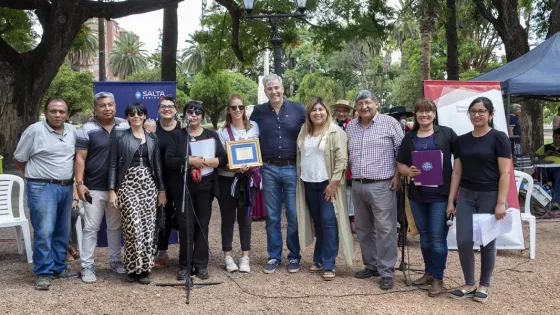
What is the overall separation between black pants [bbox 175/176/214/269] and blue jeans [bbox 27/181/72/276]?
108 centimetres

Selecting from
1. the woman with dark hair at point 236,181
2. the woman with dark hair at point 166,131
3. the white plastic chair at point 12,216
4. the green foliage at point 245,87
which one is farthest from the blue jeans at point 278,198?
the green foliage at point 245,87

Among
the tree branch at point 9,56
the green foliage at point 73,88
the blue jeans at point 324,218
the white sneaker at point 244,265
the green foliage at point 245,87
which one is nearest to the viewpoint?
the blue jeans at point 324,218

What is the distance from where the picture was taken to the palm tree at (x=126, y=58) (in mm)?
75875

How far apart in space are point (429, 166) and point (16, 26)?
16.1 m

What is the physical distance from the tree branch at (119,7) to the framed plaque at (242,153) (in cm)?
814

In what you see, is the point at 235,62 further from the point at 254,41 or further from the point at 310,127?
the point at 310,127

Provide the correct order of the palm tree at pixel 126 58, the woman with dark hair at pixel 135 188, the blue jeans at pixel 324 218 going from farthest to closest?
the palm tree at pixel 126 58 < the blue jeans at pixel 324 218 < the woman with dark hair at pixel 135 188

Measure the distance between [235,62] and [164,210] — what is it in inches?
520

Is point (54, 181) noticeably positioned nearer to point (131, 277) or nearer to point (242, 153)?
point (131, 277)

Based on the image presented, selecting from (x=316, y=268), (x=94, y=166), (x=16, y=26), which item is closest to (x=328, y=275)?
(x=316, y=268)

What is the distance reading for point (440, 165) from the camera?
4.93m

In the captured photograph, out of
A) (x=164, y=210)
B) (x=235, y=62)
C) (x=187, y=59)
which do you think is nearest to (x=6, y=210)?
(x=164, y=210)

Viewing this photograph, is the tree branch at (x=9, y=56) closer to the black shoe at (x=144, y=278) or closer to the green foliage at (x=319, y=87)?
the black shoe at (x=144, y=278)

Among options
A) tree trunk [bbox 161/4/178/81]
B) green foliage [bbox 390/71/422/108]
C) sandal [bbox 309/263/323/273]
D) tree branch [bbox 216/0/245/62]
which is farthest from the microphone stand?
green foliage [bbox 390/71/422/108]
